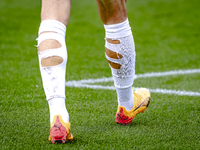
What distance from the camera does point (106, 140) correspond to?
1.80m

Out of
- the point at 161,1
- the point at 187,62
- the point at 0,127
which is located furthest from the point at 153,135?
the point at 161,1

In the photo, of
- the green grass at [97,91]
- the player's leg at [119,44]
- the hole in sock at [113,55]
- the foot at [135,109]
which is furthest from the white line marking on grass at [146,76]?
the hole in sock at [113,55]

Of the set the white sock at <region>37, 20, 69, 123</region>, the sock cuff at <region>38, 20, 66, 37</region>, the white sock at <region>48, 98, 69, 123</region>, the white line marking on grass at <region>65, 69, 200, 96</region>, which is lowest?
the white line marking on grass at <region>65, 69, 200, 96</region>

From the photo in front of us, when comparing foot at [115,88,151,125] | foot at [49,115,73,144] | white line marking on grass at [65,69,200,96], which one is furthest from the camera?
white line marking on grass at [65,69,200,96]

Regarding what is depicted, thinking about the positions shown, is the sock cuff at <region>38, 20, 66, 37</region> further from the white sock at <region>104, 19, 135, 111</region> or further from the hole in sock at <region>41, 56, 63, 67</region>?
the white sock at <region>104, 19, 135, 111</region>

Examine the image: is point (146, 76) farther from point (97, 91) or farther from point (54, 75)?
point (54, 75)

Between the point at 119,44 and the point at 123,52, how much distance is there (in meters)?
0.05

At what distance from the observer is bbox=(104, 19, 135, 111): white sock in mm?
1899

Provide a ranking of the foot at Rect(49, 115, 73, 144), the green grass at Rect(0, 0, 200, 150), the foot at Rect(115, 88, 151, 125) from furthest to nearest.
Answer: the foot at Rect(115, 88, 151, 125)
the green grass at Rect(0, 0, 200, 150)
the foot at Rect(49, 115, 73, 144)

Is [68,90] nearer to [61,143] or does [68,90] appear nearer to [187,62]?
[61,143]

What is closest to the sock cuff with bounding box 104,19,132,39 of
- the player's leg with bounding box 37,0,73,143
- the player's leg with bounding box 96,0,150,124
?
the player's leg with bounding box 96,0,150,124

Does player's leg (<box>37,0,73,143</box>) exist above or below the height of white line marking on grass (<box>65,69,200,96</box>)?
above

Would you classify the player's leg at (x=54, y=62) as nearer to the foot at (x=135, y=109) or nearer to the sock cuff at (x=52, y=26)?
the sock cuff at (x=52, y=26)

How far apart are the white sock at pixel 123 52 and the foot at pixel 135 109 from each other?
0.11m
